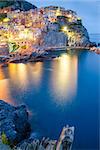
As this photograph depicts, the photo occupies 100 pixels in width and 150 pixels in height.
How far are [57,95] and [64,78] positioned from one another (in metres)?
7.58

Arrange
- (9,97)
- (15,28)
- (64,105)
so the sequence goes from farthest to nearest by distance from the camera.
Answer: (15,28)
(9,97)
(64,105)

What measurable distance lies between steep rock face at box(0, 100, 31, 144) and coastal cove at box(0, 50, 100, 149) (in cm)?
82

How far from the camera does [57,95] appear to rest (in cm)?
2252

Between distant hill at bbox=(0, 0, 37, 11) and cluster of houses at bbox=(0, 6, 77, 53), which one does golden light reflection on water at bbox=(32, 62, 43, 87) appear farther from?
distant hill at bbox=(0, 0, 37, 11)

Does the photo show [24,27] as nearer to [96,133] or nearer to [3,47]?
[3,47]

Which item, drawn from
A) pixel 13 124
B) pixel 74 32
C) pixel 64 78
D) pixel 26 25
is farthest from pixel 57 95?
pixel 74 32

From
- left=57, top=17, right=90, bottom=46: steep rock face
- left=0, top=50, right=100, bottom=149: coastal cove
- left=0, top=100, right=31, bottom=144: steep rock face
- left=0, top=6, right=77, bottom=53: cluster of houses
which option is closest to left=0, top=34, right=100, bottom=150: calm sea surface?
left=0, top=50, right=100, bottom=149: coastal cove

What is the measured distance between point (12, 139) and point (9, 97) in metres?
9.55

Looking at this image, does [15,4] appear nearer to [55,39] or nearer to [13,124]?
[55,39]

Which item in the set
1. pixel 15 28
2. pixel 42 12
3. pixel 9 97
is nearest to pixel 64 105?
pixel 9 97

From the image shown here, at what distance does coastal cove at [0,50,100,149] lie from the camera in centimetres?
1559

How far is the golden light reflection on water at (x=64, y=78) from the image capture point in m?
22.8

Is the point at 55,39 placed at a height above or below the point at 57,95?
above

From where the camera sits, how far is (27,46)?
5084 cm
